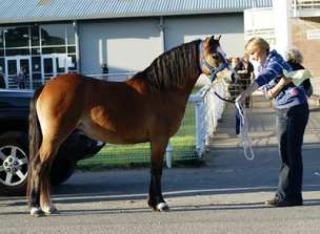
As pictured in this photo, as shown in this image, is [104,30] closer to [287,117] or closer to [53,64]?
[53,64]

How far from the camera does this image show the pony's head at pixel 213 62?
30.1ft

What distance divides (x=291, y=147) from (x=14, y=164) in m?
3.79

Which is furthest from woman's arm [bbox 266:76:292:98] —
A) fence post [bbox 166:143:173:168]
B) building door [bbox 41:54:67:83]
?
building door [bbox 41:54:67:83]

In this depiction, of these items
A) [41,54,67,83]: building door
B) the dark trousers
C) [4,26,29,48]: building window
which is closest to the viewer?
the dark trousers

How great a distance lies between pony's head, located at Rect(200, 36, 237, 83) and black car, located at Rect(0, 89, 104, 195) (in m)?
1.99

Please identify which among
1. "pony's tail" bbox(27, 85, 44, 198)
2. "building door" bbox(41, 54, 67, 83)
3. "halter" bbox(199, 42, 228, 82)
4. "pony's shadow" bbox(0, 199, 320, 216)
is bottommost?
"pony's shadow" bbox(0, 199, 320, 216)

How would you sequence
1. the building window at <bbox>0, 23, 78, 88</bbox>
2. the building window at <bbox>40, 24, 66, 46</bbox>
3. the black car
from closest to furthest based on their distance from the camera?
the black car, the building window at <bbox>0, 23, 78, 88</bbox>, the building window at <bbox>40, 24, 66, 46</bbox>

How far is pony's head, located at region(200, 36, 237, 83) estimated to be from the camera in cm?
918

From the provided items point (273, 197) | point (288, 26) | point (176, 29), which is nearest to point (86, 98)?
point (273, 197)

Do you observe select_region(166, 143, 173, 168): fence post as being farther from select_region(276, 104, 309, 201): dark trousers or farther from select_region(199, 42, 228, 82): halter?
select_region(199, 42, 228, 82): halter

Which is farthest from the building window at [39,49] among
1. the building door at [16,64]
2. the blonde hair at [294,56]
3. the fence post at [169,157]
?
the blonde hair at [294,56]

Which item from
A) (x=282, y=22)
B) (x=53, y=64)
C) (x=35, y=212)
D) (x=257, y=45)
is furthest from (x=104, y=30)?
(x=35, y=212)

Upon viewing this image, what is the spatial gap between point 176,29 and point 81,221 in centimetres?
5094

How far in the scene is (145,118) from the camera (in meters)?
9.22
